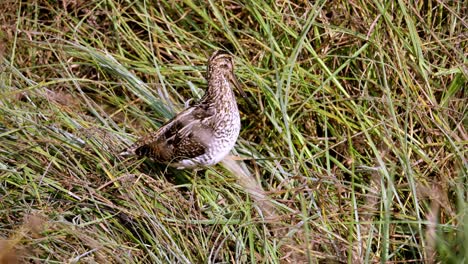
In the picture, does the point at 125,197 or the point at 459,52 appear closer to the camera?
the point at 125,197

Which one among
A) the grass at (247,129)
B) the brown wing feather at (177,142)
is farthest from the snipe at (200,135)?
the grass at (247,129)

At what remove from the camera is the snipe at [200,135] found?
473 centimetres

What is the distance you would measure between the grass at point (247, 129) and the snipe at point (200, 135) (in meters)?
0.10

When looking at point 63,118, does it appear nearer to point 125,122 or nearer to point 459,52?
point 125,122

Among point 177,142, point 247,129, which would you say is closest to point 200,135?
point 177,142

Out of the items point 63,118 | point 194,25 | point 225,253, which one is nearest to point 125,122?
point 63,118

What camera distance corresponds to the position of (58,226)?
4.17m

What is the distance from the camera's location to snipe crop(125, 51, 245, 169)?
15.5 feet

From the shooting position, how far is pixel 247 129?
5324 mm

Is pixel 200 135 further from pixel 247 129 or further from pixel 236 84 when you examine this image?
pixel 247 129

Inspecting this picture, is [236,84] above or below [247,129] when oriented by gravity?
above

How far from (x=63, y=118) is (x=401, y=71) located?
1786mm

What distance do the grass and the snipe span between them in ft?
0.34

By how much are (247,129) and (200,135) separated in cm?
63
